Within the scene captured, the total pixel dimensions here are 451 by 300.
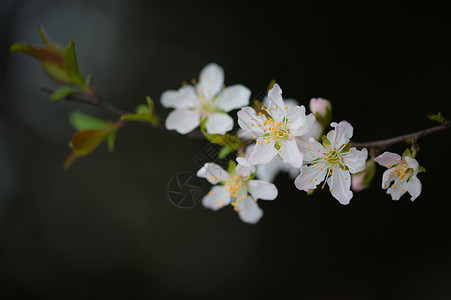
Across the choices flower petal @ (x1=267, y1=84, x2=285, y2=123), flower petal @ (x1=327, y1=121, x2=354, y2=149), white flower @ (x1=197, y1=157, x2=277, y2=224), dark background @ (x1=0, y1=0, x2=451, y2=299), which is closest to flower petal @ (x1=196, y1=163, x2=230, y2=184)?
white flower @ (x1=197, y1=157, x2=277, y2=224)

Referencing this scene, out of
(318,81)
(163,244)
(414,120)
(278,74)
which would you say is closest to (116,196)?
(163,244)

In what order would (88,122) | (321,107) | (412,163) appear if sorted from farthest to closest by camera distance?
1. (88,122)
2. (321,107)
3. (412,163)

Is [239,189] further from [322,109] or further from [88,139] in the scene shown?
[88,139]

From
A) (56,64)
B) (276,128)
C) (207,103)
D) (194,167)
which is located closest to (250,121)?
(276,128)

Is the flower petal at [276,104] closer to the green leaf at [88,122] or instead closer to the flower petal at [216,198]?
the flower petal at [216,198]

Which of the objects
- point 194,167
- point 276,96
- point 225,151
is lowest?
point 225,151

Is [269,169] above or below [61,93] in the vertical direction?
above

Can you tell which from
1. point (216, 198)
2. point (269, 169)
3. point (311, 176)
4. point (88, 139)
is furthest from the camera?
point (269, 169)

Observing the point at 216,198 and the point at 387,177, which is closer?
the point at 387,177
